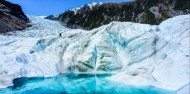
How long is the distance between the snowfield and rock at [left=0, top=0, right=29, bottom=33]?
20.8 metres

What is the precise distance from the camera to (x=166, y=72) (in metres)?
13.8

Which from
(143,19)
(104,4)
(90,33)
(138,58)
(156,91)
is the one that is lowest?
(156,91)

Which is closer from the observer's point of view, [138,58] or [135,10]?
[138,58]

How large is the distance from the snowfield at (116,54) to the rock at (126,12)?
56847 mm

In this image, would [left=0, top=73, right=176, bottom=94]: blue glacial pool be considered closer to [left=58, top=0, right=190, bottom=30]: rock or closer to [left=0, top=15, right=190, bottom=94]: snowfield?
[left=0, top=15, right=190, bottom=94]: snowfield

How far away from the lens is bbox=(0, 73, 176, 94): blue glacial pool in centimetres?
1362

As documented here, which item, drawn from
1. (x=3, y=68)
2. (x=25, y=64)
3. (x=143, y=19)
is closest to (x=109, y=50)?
(x=25, y=64)

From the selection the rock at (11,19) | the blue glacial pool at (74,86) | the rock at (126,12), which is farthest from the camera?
the rock at (126,12)

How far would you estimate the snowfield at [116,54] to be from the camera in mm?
14195

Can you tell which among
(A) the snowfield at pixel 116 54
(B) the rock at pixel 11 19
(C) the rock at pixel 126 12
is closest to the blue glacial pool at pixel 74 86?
(A) the snowfield at pixel 116 54

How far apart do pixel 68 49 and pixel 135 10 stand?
64342 mm

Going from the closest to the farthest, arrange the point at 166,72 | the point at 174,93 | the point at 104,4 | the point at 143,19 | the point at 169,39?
the point at 174,93 < the point at 166,72 < the point at 169,39 < the point at 143,19 < the point at 104,4

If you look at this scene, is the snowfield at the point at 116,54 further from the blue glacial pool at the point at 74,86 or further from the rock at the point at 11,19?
the rock at the point at 11,19

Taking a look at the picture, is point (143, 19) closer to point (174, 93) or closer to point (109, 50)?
point (109, 50)
